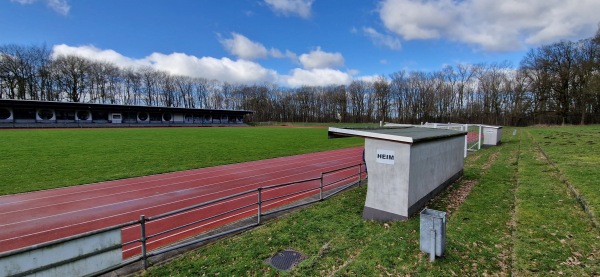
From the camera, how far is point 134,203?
9.38 metres

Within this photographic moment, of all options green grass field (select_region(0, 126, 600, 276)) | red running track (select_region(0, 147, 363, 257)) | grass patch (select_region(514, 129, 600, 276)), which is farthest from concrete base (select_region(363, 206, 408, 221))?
red running track (select_region(0, 147, 363, 257))

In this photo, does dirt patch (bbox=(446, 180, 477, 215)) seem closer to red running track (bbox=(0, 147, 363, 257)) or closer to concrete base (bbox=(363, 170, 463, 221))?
concrete base (bbox=(363, 170, 463, 221))

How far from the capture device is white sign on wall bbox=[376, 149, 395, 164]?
6.72 metres

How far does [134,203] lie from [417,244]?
28.0 feet

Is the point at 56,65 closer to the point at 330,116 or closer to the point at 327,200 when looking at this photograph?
the point at 330,116

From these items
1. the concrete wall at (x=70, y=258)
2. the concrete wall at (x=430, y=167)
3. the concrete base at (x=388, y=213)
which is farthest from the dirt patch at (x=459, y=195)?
the concrete wall at (x=70, y=258)

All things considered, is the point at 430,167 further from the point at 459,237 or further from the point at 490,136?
the point at 490,136

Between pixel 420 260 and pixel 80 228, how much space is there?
805 cm

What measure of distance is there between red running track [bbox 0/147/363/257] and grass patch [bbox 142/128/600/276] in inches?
76.8

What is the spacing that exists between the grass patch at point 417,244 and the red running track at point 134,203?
6.40ft

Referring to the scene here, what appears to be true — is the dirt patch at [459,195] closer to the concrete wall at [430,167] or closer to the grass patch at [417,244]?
the grass patch at [417,244]

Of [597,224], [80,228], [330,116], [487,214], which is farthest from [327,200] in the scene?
[330,116]

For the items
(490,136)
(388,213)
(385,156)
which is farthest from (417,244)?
(490,136)

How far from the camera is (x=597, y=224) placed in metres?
5.78
